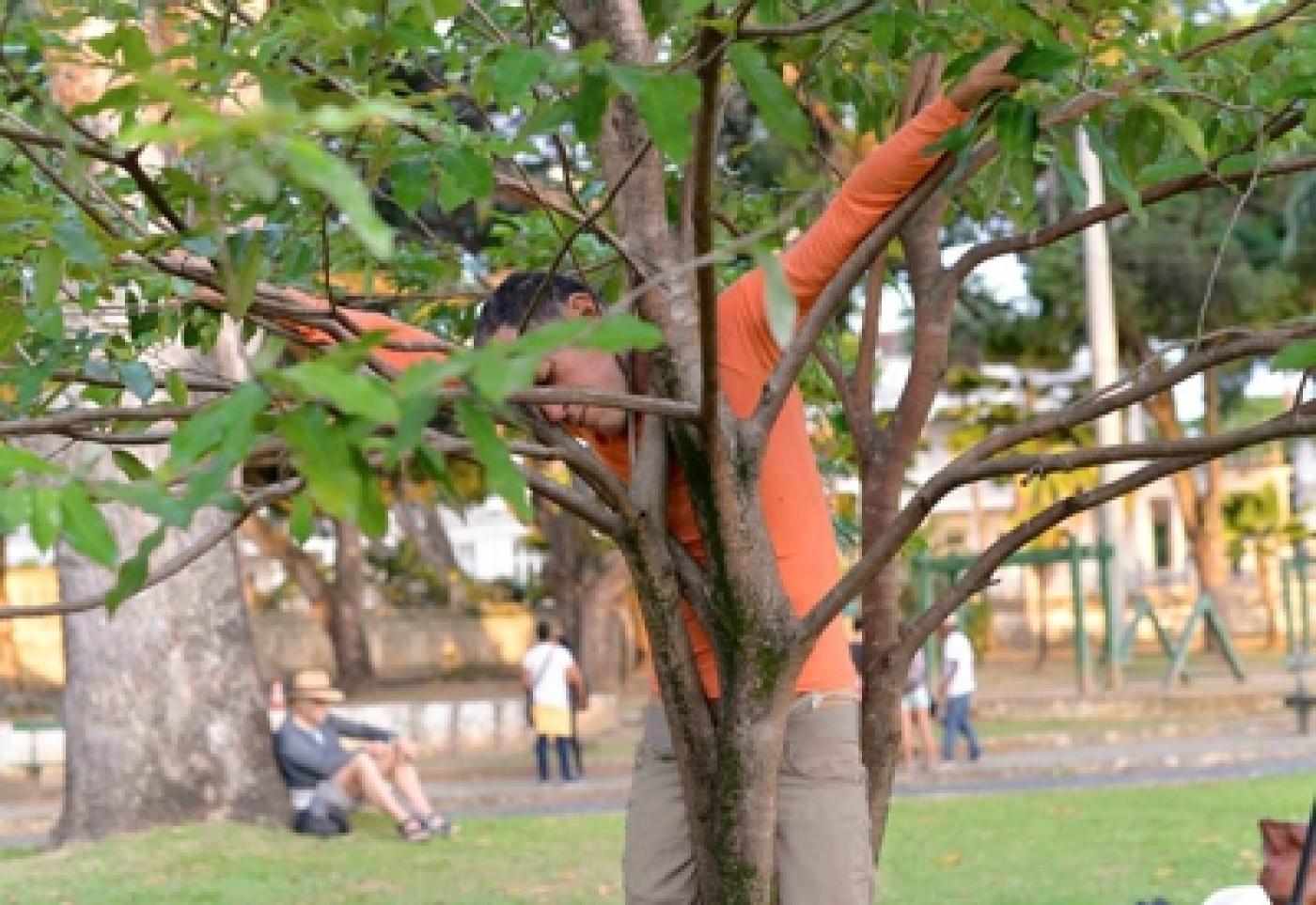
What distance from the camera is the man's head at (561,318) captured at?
3.38m

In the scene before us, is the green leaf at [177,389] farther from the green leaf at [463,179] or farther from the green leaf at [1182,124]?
the green leaf at [1182,124]

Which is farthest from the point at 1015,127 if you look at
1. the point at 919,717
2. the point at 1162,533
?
the point at 1162,533

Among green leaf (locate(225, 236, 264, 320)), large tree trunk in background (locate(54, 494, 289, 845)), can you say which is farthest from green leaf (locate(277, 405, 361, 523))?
large tree trunk in background (locate(54, 494, 289, 845))

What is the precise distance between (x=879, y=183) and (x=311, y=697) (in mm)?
11059

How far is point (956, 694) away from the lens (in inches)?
725

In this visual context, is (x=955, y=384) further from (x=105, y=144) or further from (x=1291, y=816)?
(x=105, y=144)

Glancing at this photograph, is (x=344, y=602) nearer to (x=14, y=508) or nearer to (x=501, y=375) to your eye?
(x=14, y=508)

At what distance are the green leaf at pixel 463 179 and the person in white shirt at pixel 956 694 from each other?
15680 mm

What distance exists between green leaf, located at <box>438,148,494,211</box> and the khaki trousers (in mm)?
1106

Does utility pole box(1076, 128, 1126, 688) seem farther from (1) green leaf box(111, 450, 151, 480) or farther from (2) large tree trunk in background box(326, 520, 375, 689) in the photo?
(1) green leaf box(111, 450, 151, 480)

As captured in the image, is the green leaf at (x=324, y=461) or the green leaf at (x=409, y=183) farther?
the green leaf at (x=409, y=183)

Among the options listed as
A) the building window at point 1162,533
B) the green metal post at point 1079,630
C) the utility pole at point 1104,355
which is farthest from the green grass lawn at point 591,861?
the building window at point 1162,533

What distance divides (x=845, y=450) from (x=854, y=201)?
289cm

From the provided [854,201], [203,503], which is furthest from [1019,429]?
[203,503]
